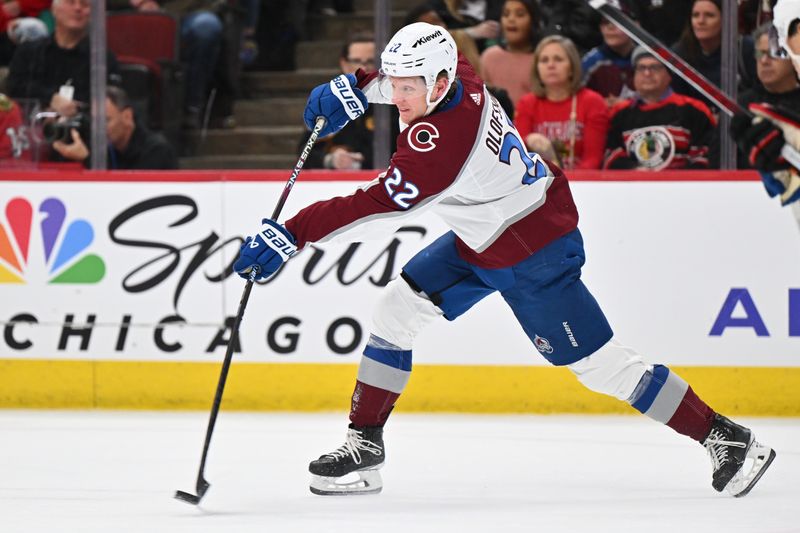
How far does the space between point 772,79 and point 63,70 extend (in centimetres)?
289

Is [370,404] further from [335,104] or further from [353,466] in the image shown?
[335,104]

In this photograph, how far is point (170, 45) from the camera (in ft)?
19.8

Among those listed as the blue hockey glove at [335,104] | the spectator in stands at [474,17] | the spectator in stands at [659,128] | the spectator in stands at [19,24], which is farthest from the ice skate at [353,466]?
the spectator in stands at [19,24]

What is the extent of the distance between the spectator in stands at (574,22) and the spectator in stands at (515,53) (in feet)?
0.17

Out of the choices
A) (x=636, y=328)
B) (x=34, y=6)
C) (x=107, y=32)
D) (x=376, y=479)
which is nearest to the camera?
(x=376, y=479)

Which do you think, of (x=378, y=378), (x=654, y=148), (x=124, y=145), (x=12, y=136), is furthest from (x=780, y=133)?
(x=12, y=136)

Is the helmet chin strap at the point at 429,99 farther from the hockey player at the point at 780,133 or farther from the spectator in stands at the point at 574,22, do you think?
the spectator in stands at the point at 574,22

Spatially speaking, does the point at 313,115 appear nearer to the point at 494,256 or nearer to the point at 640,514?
the point at 494,256

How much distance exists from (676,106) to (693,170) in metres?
0.28

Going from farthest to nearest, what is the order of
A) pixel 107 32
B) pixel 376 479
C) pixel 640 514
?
1. pixel 107 32
2. pixel 376 479
3. pixel 640 514

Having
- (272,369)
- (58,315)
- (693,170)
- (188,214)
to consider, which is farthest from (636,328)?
(58,315)

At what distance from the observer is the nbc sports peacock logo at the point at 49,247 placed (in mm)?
5445

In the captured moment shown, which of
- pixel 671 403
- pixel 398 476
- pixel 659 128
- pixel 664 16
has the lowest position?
pixel 398 476

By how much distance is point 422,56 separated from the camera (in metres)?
3.49
